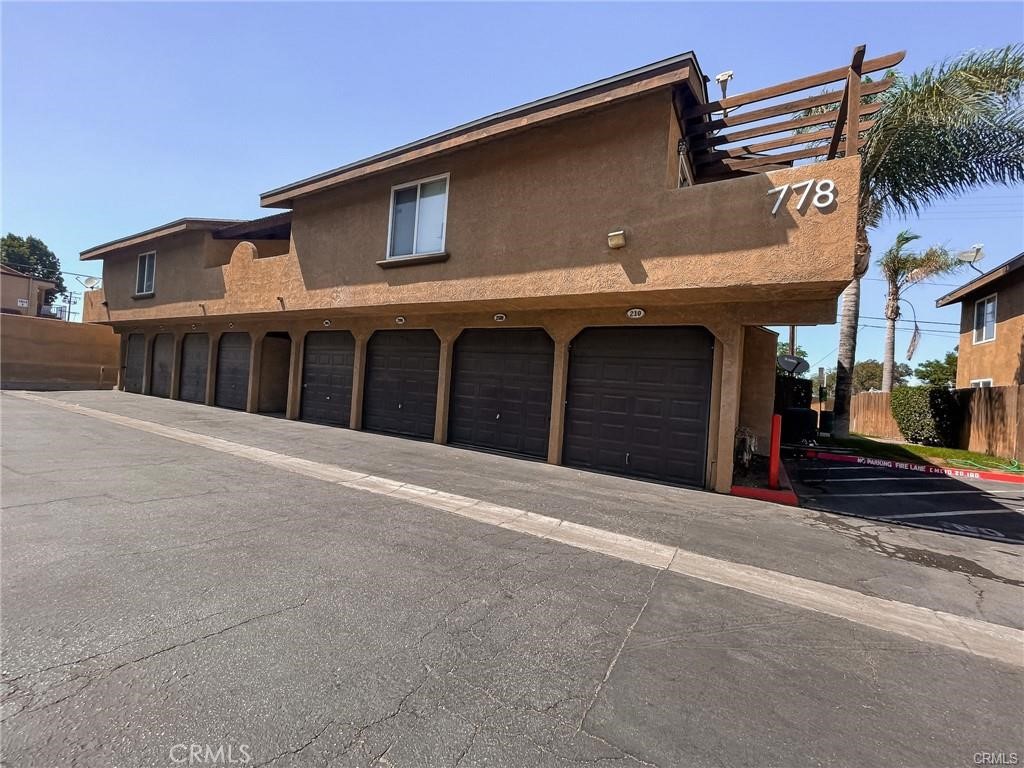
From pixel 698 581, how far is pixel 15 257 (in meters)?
79.3

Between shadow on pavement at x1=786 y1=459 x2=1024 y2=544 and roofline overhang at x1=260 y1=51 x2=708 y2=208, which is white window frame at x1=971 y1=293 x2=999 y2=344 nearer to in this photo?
shadow on pavement at x1=786 y1=459 x2=1024 y2=544

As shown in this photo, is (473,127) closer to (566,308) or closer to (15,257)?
(566,308)

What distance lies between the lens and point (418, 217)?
997 centimetres

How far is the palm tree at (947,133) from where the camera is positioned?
10734mm

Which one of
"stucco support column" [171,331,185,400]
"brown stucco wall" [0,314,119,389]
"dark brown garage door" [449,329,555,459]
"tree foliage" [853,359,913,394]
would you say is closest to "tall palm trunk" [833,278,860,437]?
"dark brown garage door" [449,329,555,459]

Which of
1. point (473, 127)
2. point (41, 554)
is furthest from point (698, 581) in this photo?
point (473, 127)

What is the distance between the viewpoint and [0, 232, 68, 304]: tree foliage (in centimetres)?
5269

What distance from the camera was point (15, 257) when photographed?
53.3m

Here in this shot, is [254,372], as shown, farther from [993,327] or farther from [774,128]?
[993,327]

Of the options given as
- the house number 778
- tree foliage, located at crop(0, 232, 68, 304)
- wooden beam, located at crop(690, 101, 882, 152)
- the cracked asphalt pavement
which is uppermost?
tree foliage, located at crop(0, 232, 68, 304)

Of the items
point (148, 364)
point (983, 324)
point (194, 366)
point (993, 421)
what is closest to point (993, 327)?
point (983, 324)

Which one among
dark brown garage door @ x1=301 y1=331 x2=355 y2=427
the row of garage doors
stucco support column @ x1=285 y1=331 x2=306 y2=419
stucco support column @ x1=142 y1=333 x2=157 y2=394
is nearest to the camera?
the row of garage doors

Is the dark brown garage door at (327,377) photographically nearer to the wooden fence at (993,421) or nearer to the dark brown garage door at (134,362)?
the dark brown garage door at (134,362)

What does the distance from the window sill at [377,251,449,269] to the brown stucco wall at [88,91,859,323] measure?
0.43ft
